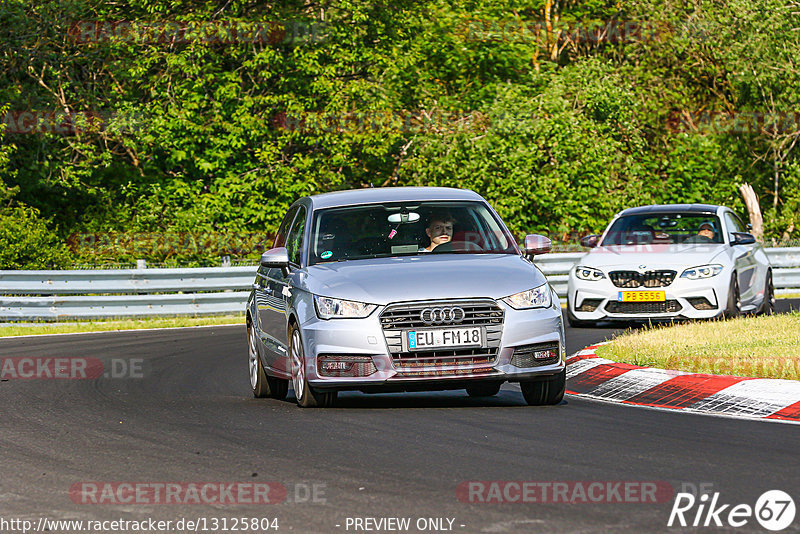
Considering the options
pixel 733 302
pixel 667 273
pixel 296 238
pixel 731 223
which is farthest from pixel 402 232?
pixel 731 223

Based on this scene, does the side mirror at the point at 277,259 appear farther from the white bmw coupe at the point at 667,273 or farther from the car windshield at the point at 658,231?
the car windshield at the point at 658,231

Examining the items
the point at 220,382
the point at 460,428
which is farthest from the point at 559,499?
the point at 220,382

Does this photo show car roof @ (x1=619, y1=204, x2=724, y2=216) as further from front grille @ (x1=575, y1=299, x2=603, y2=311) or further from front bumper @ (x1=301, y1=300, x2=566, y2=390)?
front bumper @ (x1=301, y1=300, x2=566, y2=390)

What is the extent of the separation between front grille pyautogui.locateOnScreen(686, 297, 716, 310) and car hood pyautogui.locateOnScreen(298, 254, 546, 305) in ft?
25.8

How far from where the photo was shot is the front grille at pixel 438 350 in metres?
9.79

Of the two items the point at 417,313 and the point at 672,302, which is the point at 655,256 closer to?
the point at 672,302

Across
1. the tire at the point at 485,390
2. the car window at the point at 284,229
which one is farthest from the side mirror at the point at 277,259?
the tire at the point at 485,390

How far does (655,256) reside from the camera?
722 inches

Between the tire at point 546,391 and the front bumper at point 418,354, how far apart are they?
1.05 feet

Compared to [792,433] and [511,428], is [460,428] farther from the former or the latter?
[792,433]

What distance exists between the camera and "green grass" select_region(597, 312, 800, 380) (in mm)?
11195

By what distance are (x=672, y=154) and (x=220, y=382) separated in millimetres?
30164

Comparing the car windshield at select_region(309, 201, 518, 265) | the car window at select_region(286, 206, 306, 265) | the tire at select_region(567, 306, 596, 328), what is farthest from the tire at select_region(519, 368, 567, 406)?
the tire at select_region(567, 306, 596, 328)

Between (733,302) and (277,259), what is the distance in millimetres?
9019
